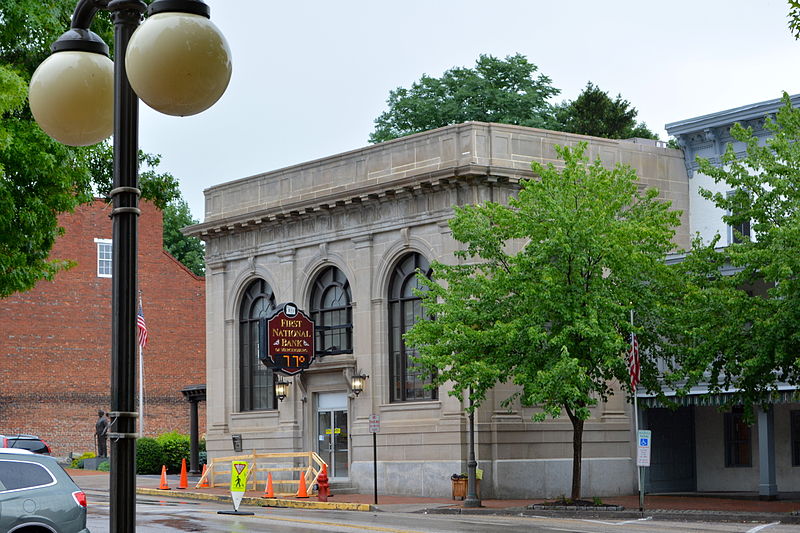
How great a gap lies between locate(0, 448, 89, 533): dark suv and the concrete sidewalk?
16242mm

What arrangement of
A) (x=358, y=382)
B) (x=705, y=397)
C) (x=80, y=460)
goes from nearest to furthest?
(x=705, y=397), (x=358, y=382), (x=80, y=460)

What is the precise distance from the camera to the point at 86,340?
56.5 meters

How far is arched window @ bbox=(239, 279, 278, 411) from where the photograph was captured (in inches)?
1713

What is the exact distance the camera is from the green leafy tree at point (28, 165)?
2192cm

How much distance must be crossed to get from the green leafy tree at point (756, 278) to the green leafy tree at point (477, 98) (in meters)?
30.9

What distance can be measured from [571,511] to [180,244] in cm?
5646

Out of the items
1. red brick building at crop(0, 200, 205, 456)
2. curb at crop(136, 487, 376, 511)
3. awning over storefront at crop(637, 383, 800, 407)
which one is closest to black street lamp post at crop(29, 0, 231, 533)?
awning over storefront at crop(637, 383, 800, 407)

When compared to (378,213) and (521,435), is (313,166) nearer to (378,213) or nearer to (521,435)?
(378,213)

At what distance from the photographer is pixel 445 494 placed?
3591cm

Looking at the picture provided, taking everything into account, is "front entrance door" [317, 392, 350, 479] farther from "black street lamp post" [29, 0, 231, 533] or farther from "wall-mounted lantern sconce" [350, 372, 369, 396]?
"black street lamp post" [29, 0, 231, 533]

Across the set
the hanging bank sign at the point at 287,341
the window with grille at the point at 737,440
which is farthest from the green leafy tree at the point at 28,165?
the window with grille at the point at 737,440

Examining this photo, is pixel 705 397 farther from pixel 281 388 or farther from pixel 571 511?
pixel 281 388

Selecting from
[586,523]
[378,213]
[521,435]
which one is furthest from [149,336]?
[586,523]

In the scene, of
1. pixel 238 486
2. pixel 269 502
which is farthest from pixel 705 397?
pixel 269 502
